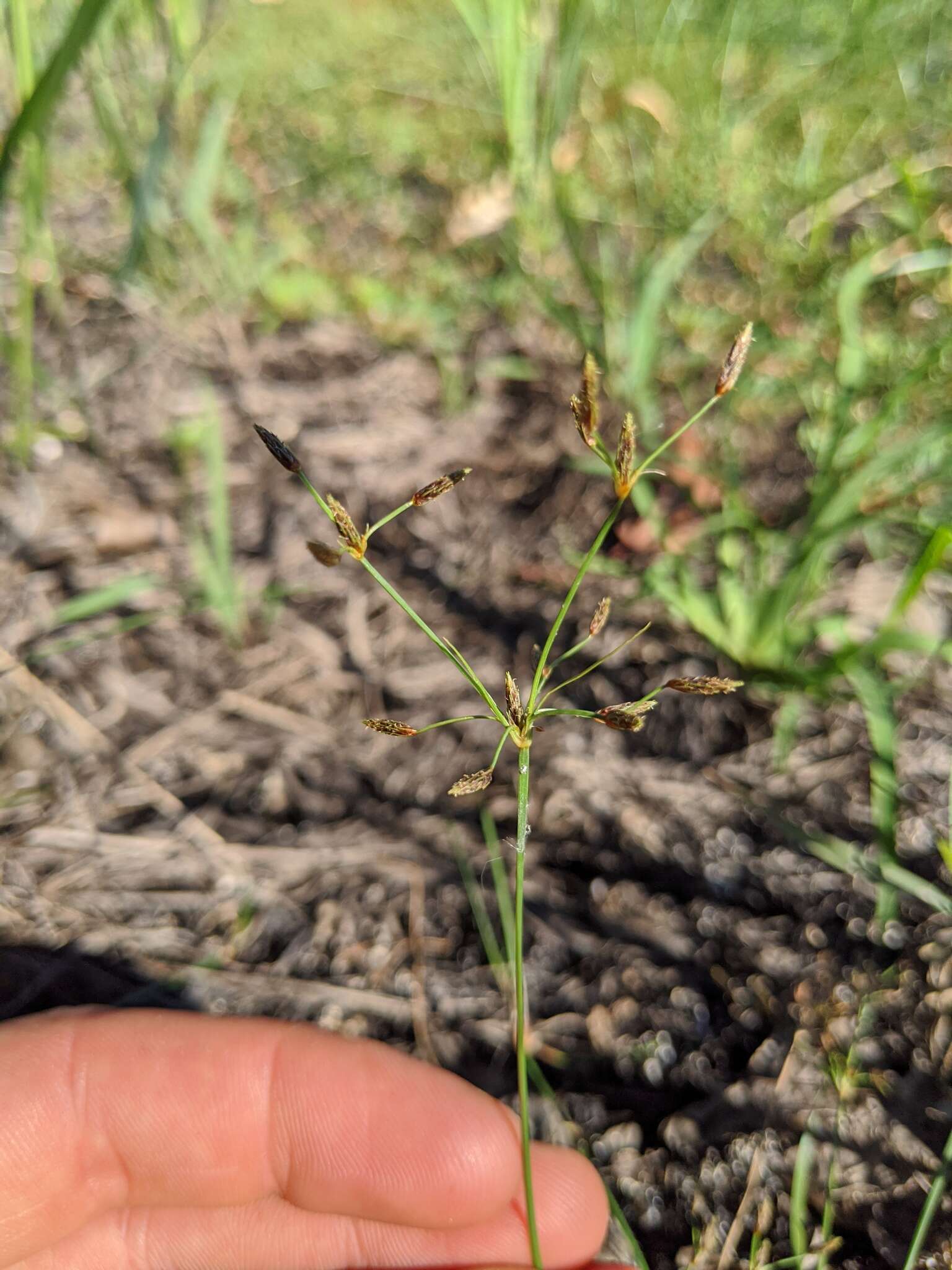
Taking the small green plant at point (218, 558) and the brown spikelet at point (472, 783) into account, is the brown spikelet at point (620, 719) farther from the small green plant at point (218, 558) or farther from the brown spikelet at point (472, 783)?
the small green plant at point (218, 558)

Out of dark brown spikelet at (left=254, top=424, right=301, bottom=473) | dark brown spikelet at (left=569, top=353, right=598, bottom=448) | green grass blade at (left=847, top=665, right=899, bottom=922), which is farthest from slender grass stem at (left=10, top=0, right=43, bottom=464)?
green grass blade at (left=847, top=665, right=899, bottom=922)

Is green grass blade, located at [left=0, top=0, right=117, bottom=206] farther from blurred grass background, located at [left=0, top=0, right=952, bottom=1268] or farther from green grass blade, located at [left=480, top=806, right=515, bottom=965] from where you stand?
green grass blade, located at [left=480, top=806, right=515, bottom=965]

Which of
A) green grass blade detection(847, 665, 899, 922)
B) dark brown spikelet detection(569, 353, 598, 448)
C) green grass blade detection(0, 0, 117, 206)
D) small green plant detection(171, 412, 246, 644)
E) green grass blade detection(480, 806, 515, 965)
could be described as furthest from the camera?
small green plant detection(171, 412, 246, 644)

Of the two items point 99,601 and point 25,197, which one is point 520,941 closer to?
point 99,601

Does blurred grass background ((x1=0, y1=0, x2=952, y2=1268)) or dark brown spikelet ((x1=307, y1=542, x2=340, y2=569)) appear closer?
dark brown spikelet ((x1=307, y1=542, x2=340, y2=569))

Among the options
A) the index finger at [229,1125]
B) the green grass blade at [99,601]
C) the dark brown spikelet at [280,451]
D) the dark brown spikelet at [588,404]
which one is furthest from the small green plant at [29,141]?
the index finger at [229,1125]

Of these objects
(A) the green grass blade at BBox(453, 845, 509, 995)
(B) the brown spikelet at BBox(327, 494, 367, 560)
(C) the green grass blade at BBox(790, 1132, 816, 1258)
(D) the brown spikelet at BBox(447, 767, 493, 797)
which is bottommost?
(C) the green grass blade at BBox(790, 1132, 816, 1258)

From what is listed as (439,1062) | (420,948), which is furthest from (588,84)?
(439,1062)
